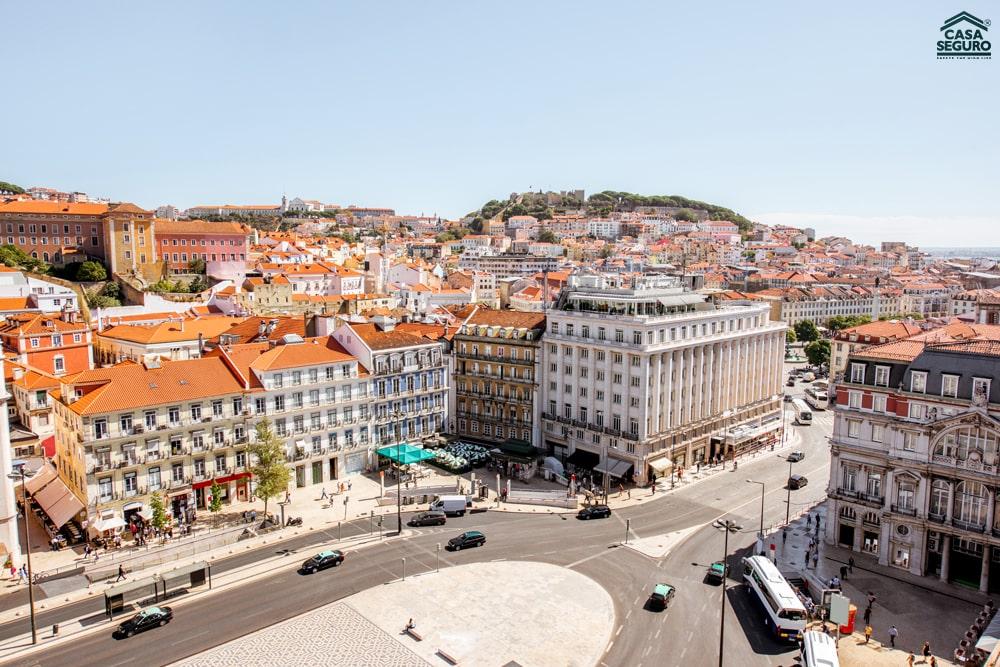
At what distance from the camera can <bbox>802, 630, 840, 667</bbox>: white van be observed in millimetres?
33003

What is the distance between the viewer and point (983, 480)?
143ft

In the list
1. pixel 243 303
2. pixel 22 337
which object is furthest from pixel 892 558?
pixel 243 303

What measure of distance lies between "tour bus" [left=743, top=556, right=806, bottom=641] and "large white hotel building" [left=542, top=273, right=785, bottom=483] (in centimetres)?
2336

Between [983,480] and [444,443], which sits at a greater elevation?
[983,480]

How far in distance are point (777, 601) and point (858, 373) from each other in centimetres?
1989

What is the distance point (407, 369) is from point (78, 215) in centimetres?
10889

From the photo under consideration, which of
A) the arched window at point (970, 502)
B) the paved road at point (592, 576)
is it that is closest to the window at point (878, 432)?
the arched window at point (970, 502)

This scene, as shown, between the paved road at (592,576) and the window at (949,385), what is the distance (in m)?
17.4

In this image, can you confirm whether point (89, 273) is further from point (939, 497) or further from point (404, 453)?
point (939, 497)

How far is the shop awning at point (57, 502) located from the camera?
50750mm

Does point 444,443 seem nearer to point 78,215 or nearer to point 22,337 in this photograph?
point 22,337

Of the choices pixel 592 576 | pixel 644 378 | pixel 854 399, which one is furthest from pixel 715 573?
pixel 644 378

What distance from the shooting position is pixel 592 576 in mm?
46469

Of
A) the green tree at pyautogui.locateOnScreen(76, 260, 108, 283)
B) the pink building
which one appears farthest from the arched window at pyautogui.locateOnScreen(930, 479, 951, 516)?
the green tree at pyautogui.locateOnScreen(76, 260, 108, 283)
